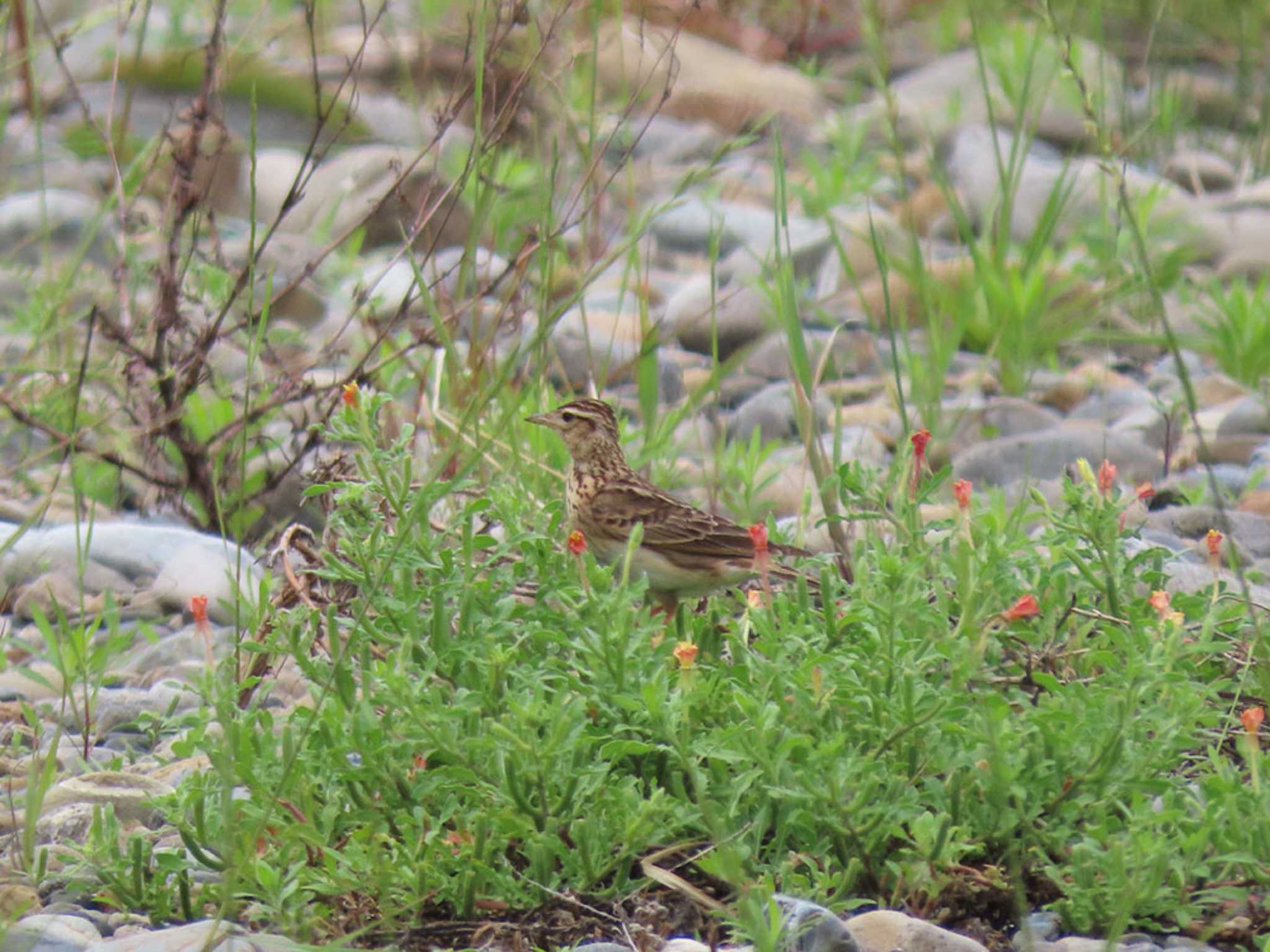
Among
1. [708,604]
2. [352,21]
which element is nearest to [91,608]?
[708,604]

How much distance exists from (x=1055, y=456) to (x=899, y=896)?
3111 mm

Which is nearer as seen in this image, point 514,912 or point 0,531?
point 514,912

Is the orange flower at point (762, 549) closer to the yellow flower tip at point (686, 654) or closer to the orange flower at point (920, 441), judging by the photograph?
the yellow flower tip at point (686, 654)

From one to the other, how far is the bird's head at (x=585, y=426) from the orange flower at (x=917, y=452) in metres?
1.21

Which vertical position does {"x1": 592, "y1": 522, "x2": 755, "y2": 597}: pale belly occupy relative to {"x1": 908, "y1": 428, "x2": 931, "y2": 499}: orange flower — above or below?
below

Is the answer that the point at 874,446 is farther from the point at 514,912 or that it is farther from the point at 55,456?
the point at 514,912

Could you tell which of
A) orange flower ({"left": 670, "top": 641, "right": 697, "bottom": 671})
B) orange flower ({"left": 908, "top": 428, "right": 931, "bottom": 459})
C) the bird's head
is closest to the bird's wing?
the bird's head

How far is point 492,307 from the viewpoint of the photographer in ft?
24.0

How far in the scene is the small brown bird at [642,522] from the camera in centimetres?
403

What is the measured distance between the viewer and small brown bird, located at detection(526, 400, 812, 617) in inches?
159

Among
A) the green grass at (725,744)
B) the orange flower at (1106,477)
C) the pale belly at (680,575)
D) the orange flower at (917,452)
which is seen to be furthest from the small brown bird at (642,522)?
the orange flower at (1106,477)

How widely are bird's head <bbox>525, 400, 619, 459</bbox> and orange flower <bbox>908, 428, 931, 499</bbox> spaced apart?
1213mm

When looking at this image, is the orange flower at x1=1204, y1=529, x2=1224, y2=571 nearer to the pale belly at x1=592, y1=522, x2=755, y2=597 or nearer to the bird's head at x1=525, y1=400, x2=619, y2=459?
Answer: the pale belly at x1=592, y1=522, x2=755, y2=597

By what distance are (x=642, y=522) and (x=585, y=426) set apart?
479 millimetres
